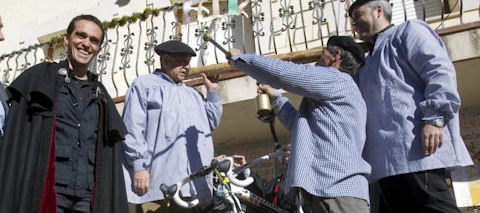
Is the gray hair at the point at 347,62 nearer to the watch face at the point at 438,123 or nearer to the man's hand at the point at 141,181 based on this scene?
the watch face at the point at 438,123

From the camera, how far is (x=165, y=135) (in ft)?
12.1

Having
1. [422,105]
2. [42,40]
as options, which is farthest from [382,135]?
[42,40]

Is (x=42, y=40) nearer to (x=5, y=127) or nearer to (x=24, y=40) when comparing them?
(x=24, y=40)

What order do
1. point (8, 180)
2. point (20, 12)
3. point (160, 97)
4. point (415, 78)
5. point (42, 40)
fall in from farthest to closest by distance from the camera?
1. point (20, 12)
2. point (42, 40)
3. point (160, 97)
4. point (415, 78)
5. point (8, 180)

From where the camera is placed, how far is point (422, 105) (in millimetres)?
2777

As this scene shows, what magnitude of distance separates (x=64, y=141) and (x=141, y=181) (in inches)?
29.8

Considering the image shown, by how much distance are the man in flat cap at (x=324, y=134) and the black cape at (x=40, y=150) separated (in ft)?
2.77

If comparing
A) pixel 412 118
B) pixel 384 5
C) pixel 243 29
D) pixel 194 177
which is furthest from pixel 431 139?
pixel 243 29

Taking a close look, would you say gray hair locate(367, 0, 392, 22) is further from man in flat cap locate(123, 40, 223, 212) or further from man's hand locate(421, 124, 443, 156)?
man in flat cap locate(123, 40, 223, 212)

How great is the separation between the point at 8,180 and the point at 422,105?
81.1 inches

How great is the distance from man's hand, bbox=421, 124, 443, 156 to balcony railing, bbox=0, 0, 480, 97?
4.16m

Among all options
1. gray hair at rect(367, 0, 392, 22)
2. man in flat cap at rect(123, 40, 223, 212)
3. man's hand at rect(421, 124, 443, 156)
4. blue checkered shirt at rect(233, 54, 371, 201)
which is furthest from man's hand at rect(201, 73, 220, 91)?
man's hand at rect(421, 124, 443, 156)

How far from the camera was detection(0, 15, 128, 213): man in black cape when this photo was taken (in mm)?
2568

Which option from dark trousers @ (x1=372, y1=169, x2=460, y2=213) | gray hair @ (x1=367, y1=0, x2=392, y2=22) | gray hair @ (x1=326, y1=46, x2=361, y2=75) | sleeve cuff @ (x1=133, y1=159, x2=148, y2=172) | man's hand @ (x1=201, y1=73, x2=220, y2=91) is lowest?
dark trousers @ (x1=372, y1=169, x2=460, y2=213)
